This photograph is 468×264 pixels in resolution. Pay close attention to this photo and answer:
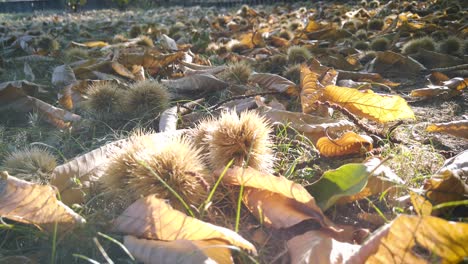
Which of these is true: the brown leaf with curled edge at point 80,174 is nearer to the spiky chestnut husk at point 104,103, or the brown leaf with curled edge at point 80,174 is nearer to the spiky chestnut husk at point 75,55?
the spiky chestnut husk at point 104,103

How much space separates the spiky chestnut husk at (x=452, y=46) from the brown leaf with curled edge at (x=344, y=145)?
159 centimetres

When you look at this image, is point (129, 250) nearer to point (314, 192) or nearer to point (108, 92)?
point (314, 192)

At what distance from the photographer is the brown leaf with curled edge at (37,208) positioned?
0.96 metres

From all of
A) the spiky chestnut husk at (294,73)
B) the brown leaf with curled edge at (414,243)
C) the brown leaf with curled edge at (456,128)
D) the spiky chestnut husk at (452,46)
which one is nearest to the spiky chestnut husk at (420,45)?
the spiky chestnut husk at (452,46)

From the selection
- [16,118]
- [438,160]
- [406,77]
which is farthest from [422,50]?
[16,118]

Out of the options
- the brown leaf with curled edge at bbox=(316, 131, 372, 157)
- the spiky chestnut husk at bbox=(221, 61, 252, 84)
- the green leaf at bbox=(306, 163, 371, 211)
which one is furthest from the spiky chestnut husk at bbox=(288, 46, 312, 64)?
the green leaf at bbox=(306, 163, 371, 211)

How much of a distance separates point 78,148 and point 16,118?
0.54 metres

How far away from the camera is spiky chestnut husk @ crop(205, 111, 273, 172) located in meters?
1.13

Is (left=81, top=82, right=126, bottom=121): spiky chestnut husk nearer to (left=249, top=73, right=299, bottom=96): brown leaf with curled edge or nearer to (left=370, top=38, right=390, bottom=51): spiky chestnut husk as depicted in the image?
(left=249, top=73, right=299, bottom=96): brown leaf with curled edge

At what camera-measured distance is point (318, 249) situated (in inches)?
32.7

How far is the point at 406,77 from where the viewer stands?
2.42 m

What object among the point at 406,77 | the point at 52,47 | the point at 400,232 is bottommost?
the point at 52,47

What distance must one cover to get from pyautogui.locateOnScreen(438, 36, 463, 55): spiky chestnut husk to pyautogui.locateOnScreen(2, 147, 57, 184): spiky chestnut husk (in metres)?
2.28

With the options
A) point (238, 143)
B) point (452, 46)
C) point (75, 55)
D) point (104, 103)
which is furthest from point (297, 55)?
point (238, 143)
